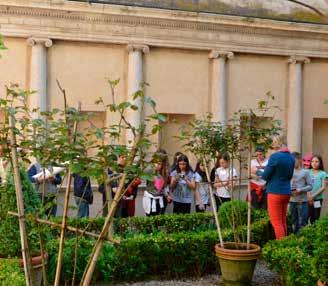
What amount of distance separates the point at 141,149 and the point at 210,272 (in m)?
4.56

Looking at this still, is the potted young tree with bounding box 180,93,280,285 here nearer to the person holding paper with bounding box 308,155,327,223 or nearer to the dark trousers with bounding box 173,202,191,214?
the dark trousers with bounding box 173,202,191,214

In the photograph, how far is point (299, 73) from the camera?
13766mm

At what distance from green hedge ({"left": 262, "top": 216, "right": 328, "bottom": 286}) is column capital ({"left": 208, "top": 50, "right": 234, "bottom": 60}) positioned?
6822 millimetres

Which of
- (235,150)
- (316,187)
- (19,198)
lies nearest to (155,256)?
(235,150)

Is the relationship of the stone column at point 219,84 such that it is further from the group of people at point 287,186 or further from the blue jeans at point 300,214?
the blue jeans at point 300,214

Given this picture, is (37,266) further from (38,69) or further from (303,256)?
(38,69)

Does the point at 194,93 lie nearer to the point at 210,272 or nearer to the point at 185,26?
the point at 185,26

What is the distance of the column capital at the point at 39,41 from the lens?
37.5ft

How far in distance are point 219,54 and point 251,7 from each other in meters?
1.64

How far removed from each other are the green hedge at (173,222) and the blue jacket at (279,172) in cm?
88

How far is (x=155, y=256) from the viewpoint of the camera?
729 cm

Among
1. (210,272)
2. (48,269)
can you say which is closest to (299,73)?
(210,272)

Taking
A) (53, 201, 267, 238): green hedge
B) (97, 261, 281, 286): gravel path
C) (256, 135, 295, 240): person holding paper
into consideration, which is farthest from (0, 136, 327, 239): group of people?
(97, 261, 281, 286): gravel path

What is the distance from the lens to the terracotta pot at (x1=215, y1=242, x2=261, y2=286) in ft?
22.2
